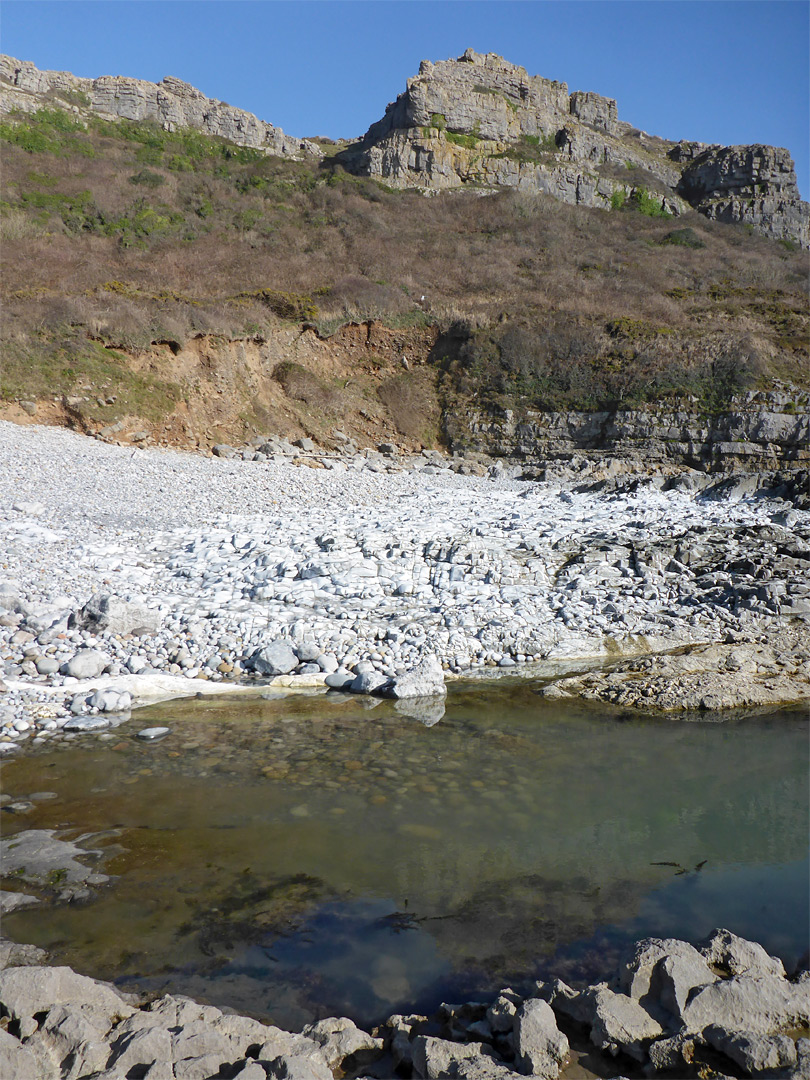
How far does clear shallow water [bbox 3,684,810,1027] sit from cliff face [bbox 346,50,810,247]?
135 ft

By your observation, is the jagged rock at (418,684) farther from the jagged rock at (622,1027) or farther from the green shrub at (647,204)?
the green shrub at (647,204)

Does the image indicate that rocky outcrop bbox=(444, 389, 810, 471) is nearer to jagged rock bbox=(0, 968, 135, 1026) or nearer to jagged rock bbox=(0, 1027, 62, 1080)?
jagged rock bbox=(0, 968, 135, 1026)

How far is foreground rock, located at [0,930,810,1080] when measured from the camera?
234cm

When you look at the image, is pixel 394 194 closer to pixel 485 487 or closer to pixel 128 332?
pixel 128 332

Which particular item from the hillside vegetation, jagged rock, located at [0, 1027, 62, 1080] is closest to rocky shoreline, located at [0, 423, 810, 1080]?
jagged rock, located at [0, 1027, 62, 1080]

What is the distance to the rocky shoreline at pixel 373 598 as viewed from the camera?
6727 millimetres

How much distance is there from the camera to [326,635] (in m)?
7.41

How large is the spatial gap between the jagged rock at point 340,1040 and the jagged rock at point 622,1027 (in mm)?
868

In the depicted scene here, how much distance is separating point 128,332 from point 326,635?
1522cm

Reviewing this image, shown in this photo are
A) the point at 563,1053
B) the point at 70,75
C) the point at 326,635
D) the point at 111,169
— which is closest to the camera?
the point at 563,1053

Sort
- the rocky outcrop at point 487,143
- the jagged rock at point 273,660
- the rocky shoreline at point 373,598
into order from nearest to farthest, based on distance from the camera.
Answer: the rocky shoreline at point 373,598 → the jagged rock at point 273,660 → the rocky outcrop at point 487,143

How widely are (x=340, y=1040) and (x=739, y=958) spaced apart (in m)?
1.72

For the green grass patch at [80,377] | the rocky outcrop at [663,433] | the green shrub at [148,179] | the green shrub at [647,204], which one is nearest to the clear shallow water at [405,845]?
the green grass patch at [80,377]

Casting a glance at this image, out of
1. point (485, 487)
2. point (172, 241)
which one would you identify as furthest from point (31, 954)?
point (172, 241)
